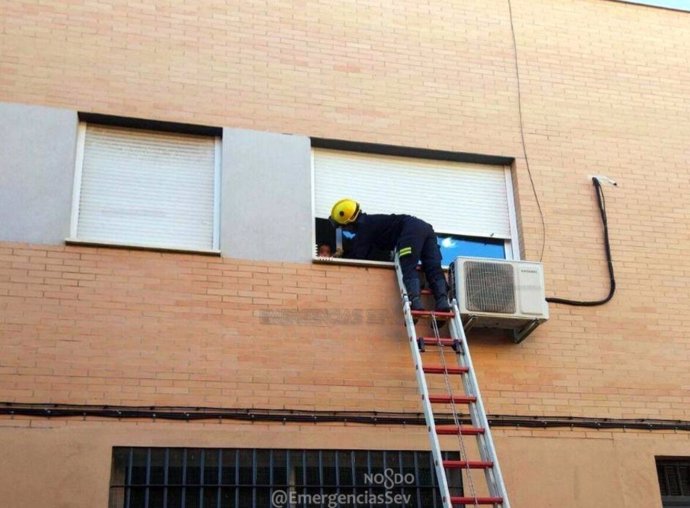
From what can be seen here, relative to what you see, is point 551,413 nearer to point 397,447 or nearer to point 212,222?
point 397,447

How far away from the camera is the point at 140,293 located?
28.1 feet

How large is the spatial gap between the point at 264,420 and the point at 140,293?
154 centimetres

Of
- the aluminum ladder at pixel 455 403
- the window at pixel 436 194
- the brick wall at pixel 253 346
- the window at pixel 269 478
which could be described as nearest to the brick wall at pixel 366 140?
the brick wall at pixel 253 346

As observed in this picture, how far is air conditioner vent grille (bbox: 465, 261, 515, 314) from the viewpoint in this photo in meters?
8.93

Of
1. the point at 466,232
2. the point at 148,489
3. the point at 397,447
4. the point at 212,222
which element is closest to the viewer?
the point at 148,489

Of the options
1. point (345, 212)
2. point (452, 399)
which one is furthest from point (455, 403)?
point (345, 212)

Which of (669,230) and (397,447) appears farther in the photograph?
(669,230)

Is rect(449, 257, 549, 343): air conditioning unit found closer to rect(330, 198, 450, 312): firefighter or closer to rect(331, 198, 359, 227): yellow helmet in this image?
rect(330, 198, 450, 312): firefighter

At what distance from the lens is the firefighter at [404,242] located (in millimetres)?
8977

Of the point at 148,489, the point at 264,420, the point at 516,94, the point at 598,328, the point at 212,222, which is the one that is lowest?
the point at 148,489

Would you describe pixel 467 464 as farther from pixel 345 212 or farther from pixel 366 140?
pixel 366 140

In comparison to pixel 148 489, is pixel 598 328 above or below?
above

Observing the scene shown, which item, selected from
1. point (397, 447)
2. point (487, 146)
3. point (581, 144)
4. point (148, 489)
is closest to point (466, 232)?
point (487, 146)

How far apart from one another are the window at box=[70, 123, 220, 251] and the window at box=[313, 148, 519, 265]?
3.59 ft
